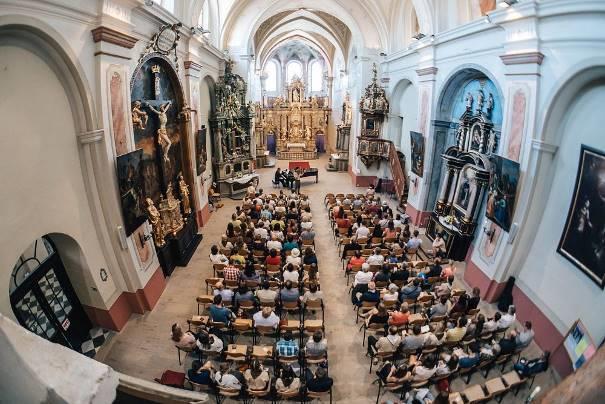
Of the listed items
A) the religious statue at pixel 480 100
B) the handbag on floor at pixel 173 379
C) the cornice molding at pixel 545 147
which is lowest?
the handbag on floor at pixel 173 379

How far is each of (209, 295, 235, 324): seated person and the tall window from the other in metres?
32.2

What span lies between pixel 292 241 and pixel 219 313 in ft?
13.2

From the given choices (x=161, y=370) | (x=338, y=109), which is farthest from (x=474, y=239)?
(x=338, y=109)

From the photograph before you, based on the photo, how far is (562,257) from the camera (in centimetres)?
699

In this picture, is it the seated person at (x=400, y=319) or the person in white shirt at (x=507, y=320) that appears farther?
the seated person at (x=400, y=319)

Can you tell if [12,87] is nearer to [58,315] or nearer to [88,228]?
[88,228]

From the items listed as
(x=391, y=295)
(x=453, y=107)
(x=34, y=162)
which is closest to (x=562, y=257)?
(x=391, y=295)

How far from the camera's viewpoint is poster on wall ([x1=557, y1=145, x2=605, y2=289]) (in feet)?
19.9

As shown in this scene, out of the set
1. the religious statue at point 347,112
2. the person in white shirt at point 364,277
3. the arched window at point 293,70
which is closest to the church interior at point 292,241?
the person in white shirt at point 364,277

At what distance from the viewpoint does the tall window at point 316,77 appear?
35.4m

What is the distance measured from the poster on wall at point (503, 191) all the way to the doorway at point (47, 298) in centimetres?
951

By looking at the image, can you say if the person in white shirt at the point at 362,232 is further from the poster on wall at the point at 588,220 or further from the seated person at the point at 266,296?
the poster on wall at the point at 588,220

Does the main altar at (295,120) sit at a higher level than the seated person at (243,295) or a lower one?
higher

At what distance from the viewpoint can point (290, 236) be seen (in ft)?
34.8
